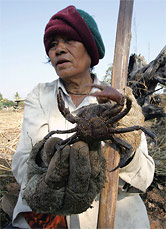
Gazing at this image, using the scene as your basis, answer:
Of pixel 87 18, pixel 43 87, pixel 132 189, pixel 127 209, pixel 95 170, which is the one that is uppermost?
pixel 87 18

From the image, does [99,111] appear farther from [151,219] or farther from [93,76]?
[151,219]

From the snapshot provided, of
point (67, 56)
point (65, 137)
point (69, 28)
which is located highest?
point (69, 28)

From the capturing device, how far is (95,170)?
41.2 inches

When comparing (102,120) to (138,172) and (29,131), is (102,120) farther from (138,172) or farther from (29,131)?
(29,131)

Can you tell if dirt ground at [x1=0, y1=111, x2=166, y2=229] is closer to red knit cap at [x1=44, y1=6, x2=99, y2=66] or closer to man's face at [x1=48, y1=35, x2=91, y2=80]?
man's face at [x1=48, y1=35, x2=91, y2=80]

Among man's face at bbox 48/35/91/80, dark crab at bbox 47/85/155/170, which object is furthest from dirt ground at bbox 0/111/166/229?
dark crab at bbox 47/85/155/170

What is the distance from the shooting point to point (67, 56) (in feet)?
5.61

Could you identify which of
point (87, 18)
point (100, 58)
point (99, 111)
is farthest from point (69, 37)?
point (99, 111)

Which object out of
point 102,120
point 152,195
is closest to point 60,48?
point 102,120

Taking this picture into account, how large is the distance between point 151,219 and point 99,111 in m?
2.37

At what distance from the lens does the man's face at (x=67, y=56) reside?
1721 millimetres

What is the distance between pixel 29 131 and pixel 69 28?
108cm

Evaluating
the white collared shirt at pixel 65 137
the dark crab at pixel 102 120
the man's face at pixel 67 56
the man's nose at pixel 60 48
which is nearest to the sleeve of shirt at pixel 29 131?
the white collared shirt at pixel 65 137

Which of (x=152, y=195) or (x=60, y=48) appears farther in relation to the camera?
(x=152, y=195)
